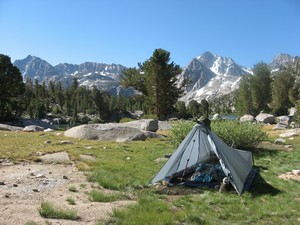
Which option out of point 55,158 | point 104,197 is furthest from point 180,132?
point 104,197

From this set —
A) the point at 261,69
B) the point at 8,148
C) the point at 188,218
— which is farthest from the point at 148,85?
the point at 188,218

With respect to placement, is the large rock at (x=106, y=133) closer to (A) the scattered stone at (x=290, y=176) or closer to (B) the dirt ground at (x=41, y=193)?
(B) the dirt ground at (x=41, y=193)

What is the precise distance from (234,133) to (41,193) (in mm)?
12494

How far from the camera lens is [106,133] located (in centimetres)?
2544

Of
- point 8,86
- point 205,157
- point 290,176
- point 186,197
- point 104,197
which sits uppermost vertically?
point 8,86

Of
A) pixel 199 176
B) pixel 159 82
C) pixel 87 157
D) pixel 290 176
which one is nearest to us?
pixel 199 176

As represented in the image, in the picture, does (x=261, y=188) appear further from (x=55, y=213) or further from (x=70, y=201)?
(x=55, y=213)

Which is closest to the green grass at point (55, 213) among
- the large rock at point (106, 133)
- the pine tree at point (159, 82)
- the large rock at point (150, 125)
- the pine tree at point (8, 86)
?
the large rock at point (106, 133)

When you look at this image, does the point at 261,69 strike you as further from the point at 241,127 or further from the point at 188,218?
the point at 188,218

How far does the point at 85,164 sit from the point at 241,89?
67121 mm

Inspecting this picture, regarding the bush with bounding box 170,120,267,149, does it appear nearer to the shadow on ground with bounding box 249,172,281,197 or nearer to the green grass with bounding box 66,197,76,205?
the shadow on ground with bounding box 249,172,281,197

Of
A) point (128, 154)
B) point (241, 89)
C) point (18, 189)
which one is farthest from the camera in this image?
point (241, 89)

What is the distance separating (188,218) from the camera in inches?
304

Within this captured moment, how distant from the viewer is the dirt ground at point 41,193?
7.03 metres
